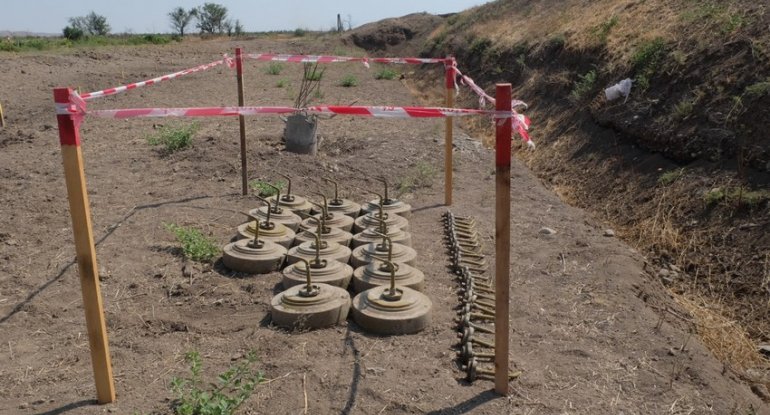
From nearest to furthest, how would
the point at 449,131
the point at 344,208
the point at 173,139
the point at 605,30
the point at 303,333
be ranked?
the point at 303,333 → the point at 344,208 → the point at 449,131 → the point at 173,139 → the point at 605,30

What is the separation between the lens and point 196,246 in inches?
209

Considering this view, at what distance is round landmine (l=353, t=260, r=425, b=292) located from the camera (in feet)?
15.3

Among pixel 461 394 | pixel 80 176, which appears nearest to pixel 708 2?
pixel 461 394

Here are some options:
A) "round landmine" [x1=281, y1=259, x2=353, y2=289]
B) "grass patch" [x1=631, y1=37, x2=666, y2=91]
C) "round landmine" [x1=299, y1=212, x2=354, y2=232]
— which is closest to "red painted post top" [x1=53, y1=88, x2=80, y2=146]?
"round landmine" [x1=281, y1=259, x2=353, y2=289]

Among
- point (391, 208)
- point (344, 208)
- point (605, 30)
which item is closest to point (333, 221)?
point (344, 208)

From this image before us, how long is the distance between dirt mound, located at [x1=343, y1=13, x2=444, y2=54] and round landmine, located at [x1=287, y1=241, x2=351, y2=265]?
26.0 metres

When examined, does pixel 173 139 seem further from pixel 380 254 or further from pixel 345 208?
pixel 380 254

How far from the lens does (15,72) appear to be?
16875mm

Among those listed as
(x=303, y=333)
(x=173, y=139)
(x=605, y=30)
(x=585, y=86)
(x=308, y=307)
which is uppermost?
(x=605, y=30)

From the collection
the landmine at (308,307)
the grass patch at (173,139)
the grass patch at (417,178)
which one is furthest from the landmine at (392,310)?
the grass patch at (173,139)

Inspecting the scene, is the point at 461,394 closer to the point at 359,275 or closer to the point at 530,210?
the point at 359,275

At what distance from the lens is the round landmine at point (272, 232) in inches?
213

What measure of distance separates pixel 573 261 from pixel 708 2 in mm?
5806

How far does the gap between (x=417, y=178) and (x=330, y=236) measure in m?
2.89
